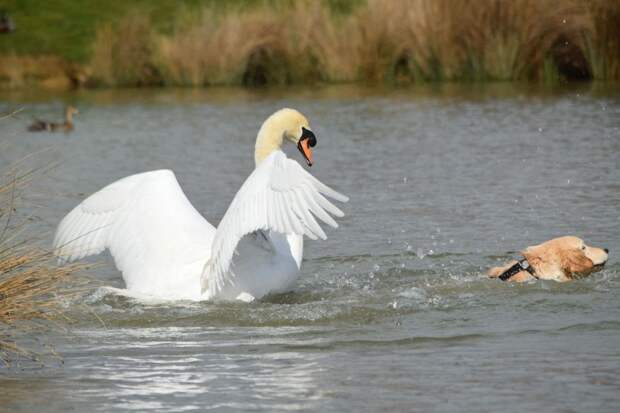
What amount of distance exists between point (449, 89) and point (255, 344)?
15.8m

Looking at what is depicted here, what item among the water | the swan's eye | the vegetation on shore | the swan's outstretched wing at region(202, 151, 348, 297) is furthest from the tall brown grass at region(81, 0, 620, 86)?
the vegetation on shore

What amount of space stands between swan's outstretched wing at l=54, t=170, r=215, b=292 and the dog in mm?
2005

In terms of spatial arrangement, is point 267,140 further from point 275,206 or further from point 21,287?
point 21,287

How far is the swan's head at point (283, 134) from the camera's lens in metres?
8.56

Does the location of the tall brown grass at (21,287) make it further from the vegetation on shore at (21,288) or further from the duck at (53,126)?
the duck at (53,126)

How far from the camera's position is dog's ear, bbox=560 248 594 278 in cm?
824

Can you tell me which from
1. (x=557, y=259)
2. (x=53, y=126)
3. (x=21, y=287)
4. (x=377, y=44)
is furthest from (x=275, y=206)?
(x=377, y=44)

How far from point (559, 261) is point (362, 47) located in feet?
56.3

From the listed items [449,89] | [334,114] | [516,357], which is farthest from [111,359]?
[449,89]

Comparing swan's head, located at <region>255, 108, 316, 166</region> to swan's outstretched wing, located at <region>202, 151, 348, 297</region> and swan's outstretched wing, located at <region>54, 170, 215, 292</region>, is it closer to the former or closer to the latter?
swan's outstretched wing, located at <region>54, 170, 215, 292</region>

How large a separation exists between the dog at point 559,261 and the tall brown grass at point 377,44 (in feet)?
45.9

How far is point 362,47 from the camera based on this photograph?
2511cm

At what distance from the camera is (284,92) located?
79.4 feet

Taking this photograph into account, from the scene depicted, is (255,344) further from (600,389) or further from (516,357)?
(600,389)
